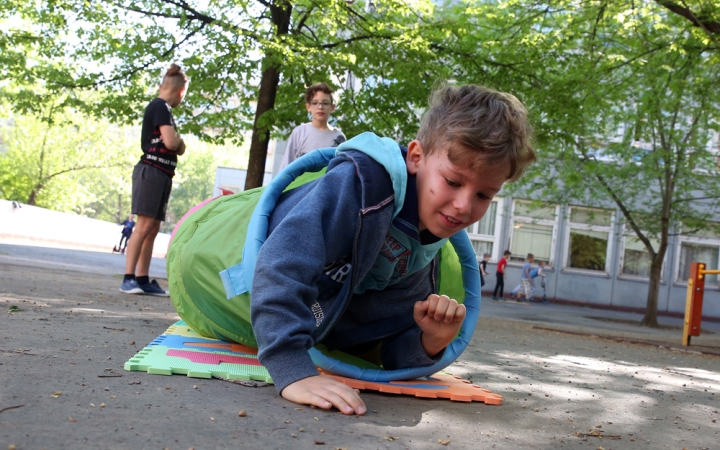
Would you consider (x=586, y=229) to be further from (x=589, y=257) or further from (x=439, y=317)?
(x=439, y=317)

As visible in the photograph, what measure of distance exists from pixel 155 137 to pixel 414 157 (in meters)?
4.22

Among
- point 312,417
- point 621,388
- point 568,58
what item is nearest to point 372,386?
point 312,417

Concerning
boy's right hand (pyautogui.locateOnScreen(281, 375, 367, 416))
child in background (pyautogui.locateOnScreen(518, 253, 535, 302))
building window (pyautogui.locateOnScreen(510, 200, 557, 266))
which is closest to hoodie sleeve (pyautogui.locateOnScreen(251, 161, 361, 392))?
boy's right hand (pyautogui.locateOnScreen(281, 375, 367, 416))

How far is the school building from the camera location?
26.4 metres

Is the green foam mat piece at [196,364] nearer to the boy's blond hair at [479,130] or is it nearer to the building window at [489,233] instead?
the boy's blond hair at [479,130]

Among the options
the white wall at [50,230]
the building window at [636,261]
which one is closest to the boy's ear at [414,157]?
the white wall at [50,230]

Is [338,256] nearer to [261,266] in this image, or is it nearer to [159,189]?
[261,266]

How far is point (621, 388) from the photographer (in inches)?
153

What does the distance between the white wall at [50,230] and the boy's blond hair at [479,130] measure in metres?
19.8

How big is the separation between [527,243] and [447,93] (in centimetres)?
2554

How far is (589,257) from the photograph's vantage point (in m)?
27.1

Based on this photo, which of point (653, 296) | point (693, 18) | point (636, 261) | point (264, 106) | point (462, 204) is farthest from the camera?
point (636, 261)

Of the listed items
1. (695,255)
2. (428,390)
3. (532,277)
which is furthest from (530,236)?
(428,390)

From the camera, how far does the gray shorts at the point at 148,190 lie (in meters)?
6.42
